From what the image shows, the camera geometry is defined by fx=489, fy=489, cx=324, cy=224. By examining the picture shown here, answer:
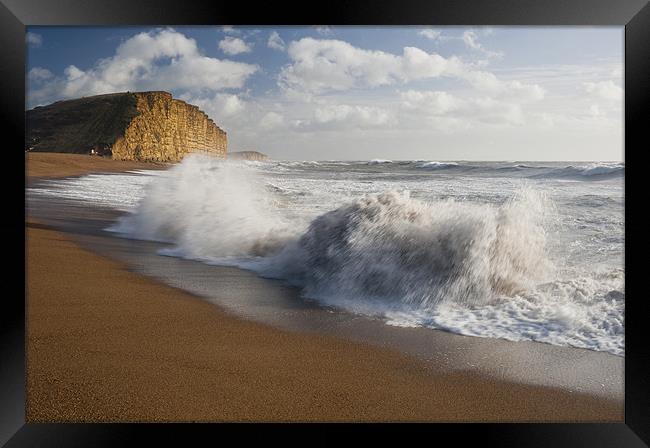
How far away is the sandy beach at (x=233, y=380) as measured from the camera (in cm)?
198

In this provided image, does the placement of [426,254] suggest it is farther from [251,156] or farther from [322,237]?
[251,156]

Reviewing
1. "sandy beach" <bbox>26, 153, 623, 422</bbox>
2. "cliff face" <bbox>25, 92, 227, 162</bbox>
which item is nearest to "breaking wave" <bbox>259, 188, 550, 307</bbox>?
"sandy beach" <bbox>26, 153, 623, 422</bbox>

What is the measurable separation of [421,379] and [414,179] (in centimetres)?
756

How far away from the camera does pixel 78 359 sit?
86.2 inches

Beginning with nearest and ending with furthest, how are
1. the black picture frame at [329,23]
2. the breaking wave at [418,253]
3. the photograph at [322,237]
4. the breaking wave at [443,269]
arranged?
the black picture frame at [329,23] < the photograph at [322,237] < the breaking wave at [443,269] < the breaking wave at [418,253]

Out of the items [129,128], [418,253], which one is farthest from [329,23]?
[129,128]

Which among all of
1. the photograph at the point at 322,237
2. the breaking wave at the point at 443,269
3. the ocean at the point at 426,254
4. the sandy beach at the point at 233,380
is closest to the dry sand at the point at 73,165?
the photograph at the point at 322,237

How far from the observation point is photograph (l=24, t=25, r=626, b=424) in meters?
2.07

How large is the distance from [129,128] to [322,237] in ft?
23.7

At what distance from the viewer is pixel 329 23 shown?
1.93 metres

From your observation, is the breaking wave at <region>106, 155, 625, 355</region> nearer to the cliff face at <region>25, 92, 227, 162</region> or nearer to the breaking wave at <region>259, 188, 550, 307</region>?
the breaking wave at <region>259, 188, 550, 307</region>

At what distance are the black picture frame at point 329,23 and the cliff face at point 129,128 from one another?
11.5 feet

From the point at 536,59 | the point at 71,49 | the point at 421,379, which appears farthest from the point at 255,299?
the point at 536,59

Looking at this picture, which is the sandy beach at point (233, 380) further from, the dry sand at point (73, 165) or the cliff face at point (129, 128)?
the dry sand at point (73, 165)
